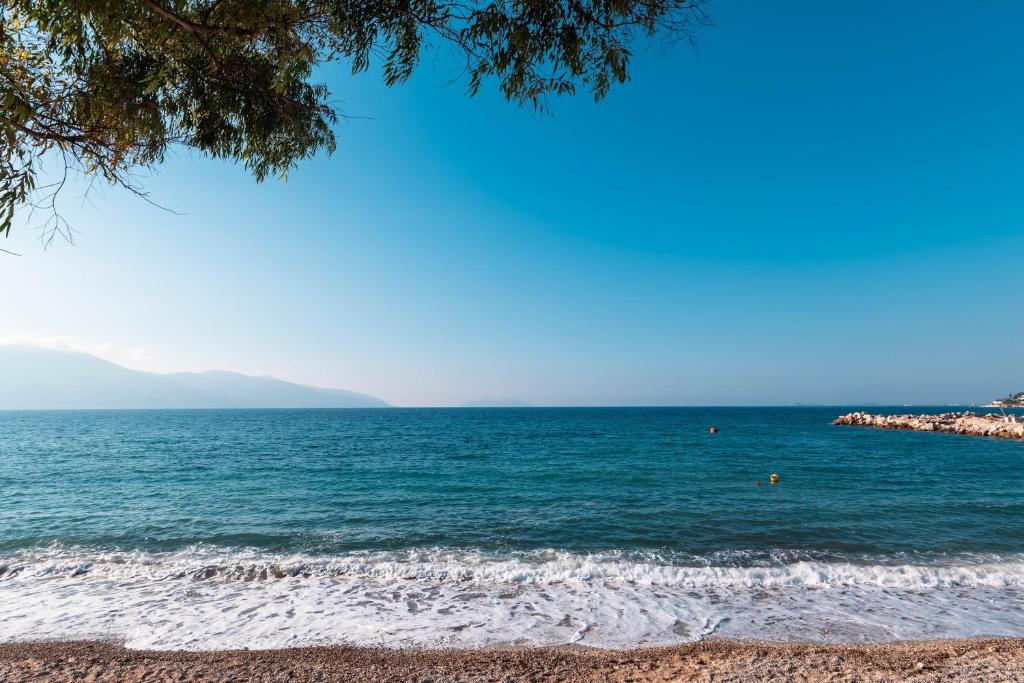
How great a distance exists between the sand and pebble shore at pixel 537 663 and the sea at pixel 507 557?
47 cm

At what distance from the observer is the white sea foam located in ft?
25.8

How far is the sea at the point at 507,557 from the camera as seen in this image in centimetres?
816

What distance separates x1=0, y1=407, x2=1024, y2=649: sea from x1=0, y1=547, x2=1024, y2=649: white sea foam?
0.05 m

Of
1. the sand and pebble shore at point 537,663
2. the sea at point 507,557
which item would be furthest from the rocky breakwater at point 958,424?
the sand and pebble shore at point 537,663

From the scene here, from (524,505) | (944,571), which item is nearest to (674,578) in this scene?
(944,571)

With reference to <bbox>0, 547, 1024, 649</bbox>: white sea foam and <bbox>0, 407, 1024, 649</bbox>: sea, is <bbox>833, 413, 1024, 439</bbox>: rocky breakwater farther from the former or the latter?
<bbox>0, 547, 1024, 649</bbox>: white sea foam

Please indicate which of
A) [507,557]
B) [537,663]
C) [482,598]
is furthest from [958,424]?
[537,663]

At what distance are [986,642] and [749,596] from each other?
345cm

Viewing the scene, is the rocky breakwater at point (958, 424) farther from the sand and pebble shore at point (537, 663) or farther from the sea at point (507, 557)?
the sand and pebble shore at point (537, 663)

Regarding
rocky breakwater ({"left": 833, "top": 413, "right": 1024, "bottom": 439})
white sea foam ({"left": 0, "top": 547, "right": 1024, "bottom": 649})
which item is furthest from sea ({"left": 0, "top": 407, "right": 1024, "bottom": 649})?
rocky breakwater ({"left": 833, "top": 413, "right": 1024, "bottom": 439})

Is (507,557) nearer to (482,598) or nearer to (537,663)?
(482,598)

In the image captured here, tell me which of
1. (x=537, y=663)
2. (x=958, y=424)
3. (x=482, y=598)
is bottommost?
(x=482, y=598)

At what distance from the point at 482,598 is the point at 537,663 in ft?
9.67

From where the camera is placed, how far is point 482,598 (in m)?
9.45
